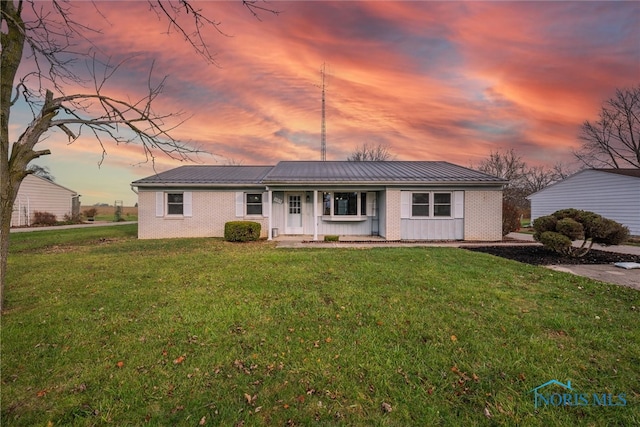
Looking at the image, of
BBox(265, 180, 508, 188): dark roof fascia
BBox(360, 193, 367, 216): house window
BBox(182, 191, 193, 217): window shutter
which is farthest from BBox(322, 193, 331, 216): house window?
BBox(182, 191, 193, 217): window shutter

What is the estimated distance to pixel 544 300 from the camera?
4.61 meters

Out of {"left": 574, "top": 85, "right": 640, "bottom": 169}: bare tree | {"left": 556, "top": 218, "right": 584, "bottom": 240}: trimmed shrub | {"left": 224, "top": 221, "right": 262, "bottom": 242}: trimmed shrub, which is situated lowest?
{"left": 224, "top": 221, "right": 262, "bottom": 242}: trimmed shrub

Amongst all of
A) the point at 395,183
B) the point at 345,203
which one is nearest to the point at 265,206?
the point at 345,203

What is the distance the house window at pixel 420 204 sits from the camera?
1249 centimetres

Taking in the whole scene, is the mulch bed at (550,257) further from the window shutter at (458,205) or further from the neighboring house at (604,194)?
the neighboring house at (604,194)

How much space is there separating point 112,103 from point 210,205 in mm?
9858

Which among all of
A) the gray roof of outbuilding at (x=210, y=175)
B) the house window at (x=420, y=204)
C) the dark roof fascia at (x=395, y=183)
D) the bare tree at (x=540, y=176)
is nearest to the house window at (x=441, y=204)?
the house window at (x=420, y=204)

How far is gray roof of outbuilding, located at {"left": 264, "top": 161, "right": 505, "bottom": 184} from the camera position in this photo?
39.9 ft

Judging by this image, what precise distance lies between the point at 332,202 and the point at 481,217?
700cm

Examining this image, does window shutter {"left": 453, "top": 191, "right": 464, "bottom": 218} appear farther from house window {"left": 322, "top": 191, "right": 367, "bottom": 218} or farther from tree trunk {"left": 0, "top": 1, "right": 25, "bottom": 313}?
tree trunk {"left": 0, "top": 1, "right": 25, "bottom": 313}

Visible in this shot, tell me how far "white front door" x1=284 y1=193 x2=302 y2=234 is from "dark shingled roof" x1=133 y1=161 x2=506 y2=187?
1402 mm

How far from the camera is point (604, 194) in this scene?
648 inches

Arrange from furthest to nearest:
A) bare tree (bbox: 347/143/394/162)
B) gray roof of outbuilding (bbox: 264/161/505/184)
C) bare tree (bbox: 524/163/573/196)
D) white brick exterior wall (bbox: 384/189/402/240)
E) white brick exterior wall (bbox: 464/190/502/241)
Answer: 1. bare tree (bbox: 347/143/394/162)
2. bare tree (bbox: 524/163/573/196)
3. white brick exterior wall (bbox: 464/190/502/241)
4. white brick exterior wall (bbox: 384/189/402/240)
5. gray roof of outbuilding (bbox: 264/161/505/184)

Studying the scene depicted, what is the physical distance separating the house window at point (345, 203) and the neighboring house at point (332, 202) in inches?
2.0
